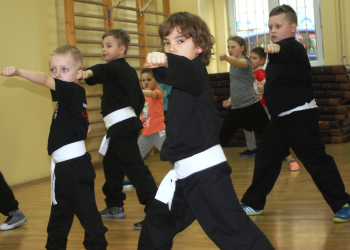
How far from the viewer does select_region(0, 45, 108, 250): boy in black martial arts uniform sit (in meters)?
2.08

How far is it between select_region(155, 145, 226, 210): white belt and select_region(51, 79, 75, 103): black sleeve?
0.71m

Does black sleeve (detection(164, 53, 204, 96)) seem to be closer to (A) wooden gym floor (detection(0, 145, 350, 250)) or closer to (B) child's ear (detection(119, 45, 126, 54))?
(A) wooden gym floor (detection(0, 145, 350, 250))

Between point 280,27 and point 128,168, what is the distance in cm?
132

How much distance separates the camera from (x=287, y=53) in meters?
2.41

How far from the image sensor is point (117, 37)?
305cm

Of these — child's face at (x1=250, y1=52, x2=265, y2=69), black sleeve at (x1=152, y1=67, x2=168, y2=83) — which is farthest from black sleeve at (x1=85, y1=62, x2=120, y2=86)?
child's face at (x1=250, y1=52, x2=265, y2=69)

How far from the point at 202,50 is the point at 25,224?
6.84 feet

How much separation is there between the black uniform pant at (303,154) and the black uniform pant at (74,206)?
1138 mm

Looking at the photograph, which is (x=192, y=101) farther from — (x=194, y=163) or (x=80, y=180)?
(x=80, y=180)

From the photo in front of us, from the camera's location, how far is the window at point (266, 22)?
7.13 metres

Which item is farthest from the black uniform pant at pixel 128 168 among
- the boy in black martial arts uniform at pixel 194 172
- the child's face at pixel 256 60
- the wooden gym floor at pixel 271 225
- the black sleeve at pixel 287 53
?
the child's face at pixel 256 60

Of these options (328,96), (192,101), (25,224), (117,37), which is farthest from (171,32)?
(328,96)

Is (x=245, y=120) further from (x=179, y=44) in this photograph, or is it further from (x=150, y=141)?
(x=179, y=44)

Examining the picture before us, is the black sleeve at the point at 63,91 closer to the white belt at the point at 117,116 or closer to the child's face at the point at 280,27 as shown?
the white belt at the point at 117,116
